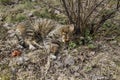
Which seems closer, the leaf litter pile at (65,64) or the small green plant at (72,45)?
the leaf litter pile at (65,64)

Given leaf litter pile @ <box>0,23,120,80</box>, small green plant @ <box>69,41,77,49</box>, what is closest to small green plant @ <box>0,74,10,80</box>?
leaf litter pile @ <box>0,23,120,80</box>

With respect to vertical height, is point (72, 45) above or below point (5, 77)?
above

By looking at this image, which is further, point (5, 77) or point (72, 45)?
point (72, 45)

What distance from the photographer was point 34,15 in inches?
135

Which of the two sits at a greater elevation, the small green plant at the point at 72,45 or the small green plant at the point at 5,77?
the small green plant at the point at 72,45

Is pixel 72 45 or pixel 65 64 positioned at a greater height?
pixel 72 45

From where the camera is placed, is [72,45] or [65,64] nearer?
[65,64]

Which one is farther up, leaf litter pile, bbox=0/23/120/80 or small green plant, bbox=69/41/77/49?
small green plant, bbox=69/41/77/49

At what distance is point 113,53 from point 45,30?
0.74 metres

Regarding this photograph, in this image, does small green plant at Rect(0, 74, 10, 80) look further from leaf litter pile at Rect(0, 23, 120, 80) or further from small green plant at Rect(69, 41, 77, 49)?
small green plant at Rect(69, 41, 77, 49)

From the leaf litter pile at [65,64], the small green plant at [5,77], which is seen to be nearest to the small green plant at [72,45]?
the leaf litter pile at [65,64]

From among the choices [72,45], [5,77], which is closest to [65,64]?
[72,45]

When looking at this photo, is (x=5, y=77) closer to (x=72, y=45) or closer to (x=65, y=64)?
(x=65, y=64)

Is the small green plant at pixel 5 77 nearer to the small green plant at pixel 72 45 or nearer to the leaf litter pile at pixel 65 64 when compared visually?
the leaf litter pile at pixel 65 64
